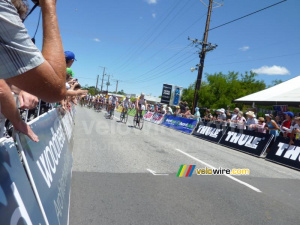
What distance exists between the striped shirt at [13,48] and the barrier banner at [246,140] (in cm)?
1019

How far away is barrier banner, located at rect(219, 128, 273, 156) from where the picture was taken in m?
9.87

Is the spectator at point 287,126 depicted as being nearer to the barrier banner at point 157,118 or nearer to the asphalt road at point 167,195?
the asphalt road at point 167,195

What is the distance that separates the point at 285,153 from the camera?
884 cm

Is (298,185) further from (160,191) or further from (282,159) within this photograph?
(160,191)

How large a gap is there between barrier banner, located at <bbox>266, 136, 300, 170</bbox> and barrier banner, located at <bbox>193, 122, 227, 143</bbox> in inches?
125

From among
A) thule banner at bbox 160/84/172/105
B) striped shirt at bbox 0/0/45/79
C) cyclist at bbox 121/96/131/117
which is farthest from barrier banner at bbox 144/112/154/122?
striped shirt at bbox 0/0/45/79

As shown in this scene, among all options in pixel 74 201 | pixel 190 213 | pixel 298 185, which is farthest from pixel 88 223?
pixel 298 185

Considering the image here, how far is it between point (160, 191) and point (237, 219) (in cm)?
133

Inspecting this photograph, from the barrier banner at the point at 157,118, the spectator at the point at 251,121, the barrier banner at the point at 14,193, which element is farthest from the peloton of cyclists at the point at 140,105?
the barrier banner at the point at 14,193

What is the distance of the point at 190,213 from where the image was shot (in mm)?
3490

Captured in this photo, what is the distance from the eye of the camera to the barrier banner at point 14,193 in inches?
43.7

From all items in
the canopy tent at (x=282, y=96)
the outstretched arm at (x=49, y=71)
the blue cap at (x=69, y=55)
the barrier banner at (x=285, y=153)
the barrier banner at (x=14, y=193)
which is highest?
the canopy tent at (x=282, y=96)

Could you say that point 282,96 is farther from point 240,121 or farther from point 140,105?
point 140,105

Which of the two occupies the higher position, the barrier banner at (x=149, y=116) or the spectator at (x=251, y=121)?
the spectator at (x=251, y=121)
